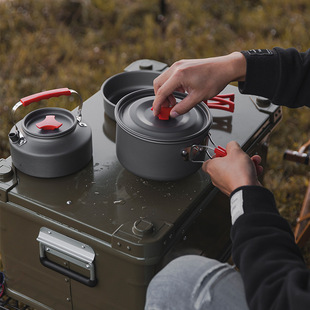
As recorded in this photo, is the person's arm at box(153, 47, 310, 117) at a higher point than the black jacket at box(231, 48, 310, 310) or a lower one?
higher

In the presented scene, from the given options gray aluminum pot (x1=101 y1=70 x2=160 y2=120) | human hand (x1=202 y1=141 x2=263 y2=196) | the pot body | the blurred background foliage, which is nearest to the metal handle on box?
the pot body

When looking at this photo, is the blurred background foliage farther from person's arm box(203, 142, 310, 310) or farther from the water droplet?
person's arm box(203, 142, 310, 310)

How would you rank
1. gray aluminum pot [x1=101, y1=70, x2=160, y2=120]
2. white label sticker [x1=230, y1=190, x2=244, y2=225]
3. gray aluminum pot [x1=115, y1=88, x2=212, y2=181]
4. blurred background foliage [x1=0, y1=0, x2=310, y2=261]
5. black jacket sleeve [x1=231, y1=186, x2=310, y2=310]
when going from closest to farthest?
black jacket sleeve [x1=231, y1=186, x2=310, y2=310] → white label sticker [x1=230, y1=190, x2=244, y2=225] → gray aluminum pot [x1=115, y1=88, x2=212, y2=181] → gray aluminum pot [x1=101, y1=70, x2=160, y2=120] → blurred background foliage [x1=0, y1=0, x2=310, y2=261]

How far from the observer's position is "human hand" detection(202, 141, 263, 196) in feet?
4.42

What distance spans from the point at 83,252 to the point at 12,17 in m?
2.29

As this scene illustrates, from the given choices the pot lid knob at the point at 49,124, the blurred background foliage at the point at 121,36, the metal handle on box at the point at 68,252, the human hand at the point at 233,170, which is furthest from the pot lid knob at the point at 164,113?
the blurred background foliage at the point at 121,36

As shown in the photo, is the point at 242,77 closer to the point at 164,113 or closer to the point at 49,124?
the point at 164,113

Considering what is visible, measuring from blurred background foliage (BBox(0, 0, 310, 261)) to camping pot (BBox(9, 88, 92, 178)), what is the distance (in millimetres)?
1088

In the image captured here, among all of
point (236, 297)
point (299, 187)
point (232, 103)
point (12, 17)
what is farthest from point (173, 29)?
point (236, 297)

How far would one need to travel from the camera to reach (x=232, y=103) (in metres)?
1.85

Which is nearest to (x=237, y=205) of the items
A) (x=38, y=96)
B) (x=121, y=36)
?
(x=38, y=96)

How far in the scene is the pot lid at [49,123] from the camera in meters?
1.55

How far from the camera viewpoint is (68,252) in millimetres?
1519

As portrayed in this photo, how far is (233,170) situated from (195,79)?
30 cm
